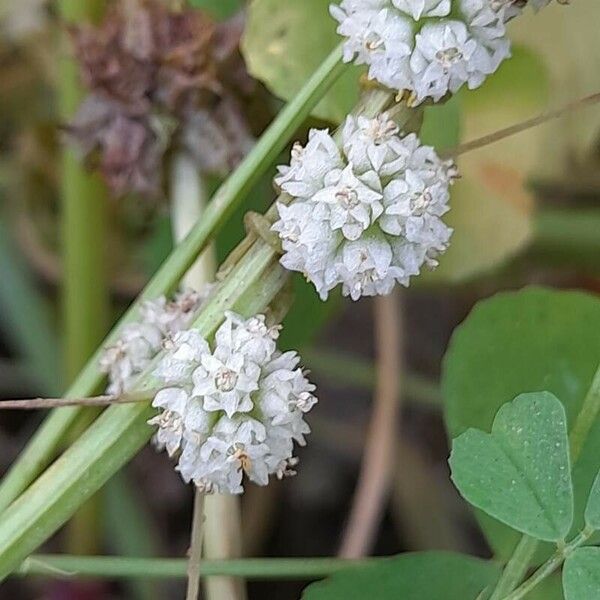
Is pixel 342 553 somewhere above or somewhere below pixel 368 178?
below

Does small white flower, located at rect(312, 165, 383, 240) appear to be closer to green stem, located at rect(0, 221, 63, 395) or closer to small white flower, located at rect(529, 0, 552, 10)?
A: small white flower, located at rect(529, 0, 552, 10)

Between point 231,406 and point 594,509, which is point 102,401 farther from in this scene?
point 594,509

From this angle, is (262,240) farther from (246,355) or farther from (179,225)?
(179,225)

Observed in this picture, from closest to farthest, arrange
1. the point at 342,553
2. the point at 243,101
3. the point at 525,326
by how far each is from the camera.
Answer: the point at 525,326, the point at 243,101, the point at 342,553

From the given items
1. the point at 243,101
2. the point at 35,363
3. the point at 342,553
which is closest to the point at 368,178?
the point at 243,101

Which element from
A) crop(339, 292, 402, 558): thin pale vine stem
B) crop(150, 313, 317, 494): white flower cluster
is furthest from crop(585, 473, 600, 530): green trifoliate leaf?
crop(339, 292, 402, 558): thin pale vine stem

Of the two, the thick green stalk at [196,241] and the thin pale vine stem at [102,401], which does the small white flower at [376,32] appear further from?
the thin pale vine stem at [102,401]

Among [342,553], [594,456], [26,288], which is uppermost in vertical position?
[26,288]

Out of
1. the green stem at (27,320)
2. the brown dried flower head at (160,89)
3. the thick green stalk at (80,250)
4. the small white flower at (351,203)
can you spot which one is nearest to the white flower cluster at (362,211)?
the small white flower at (351,203)
